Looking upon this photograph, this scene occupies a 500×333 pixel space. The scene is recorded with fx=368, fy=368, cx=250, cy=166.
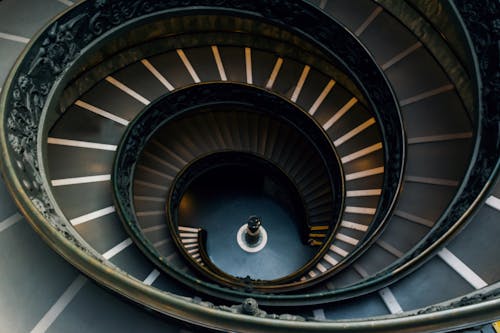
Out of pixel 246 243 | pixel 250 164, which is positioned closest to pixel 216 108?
pixel 250 164

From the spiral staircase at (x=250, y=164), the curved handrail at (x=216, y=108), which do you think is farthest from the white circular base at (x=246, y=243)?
the curved handrail at (x=216, y=108)

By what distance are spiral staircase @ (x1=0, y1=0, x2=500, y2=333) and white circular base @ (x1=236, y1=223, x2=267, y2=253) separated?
4 cm

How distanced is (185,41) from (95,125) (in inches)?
122

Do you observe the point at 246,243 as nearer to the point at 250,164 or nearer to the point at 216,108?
the point at 250,164

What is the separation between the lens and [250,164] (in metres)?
10.7

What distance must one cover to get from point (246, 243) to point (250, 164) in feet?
7.80

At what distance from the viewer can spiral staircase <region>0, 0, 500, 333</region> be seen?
3.37m

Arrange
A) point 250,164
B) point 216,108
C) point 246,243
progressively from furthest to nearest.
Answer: point 246,243
point 250,164
point 216,108

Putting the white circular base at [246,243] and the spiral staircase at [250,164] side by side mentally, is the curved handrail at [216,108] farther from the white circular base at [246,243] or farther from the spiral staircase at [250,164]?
the white circular base at [246,243]

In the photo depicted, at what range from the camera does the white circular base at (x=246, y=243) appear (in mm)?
10930

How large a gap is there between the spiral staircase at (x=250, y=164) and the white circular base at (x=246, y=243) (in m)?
0.04

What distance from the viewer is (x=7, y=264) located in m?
3.42

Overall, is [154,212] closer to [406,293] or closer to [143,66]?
[143,66]

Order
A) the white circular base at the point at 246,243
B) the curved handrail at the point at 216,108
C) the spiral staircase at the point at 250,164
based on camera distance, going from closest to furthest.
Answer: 1. the spiral staircase at the point at 250,164
2. the curved handrail at the point at 216,108
3. the white circular base at the point at 246,243
